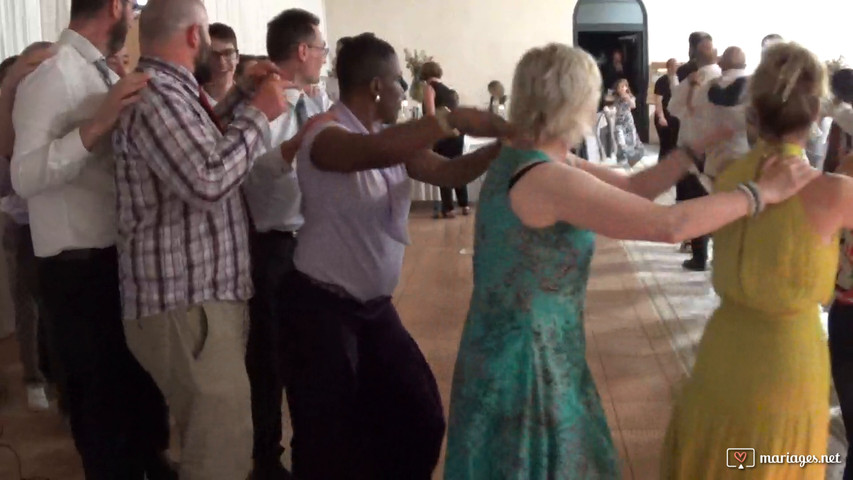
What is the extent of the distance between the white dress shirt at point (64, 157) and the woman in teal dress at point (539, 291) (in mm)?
1013

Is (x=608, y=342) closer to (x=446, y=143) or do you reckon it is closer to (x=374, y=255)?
(x=374, y=255)

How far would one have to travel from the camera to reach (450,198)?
8688mm

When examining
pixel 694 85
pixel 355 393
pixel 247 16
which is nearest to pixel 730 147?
pixel 355 393

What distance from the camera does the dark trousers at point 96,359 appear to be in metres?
2.17

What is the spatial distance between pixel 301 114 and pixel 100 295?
1.10 meters

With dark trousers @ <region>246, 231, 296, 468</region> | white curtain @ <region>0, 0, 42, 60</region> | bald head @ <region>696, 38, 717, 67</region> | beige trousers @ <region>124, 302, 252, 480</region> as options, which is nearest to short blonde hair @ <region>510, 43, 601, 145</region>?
beige trousers @ <region>124, 302, 252, 480</region>

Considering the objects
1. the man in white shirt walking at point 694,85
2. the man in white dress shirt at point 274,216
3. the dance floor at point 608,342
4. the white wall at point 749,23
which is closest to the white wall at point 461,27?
the white wall at point 749,23

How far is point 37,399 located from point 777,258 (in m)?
3.37

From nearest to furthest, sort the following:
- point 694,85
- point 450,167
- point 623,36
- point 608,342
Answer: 1. point 450,167
2. point 608,342
3. point 694,85
4. point 623,36

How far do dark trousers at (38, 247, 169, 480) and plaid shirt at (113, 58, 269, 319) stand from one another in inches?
10.2

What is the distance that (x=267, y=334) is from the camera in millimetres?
2852

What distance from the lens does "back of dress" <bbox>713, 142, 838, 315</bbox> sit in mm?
1579

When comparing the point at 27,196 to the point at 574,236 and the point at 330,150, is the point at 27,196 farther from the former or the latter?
the point at 574,236

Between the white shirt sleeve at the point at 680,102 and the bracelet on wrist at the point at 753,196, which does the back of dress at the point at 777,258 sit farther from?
the white shirt sleeve at the point at 680,102
